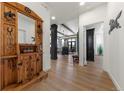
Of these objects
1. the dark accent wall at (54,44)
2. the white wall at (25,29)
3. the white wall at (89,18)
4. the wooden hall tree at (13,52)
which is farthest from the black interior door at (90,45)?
the wooden hall tree at (13,52)

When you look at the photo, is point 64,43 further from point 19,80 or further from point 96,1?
point 19,80

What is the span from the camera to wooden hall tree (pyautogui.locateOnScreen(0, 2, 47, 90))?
9.56 ft

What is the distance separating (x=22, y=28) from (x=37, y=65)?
1.37 metres

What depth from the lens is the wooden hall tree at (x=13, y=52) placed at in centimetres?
291

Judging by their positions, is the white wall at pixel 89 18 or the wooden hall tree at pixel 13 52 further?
the white wall at pixel 89 18

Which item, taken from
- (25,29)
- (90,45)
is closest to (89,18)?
(90,45)

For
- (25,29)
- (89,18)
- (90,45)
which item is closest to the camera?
(25,29)

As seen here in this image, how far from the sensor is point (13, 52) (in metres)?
3.22

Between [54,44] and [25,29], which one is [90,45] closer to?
[54,44]

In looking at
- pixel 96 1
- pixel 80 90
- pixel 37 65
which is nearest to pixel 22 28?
pixel 37 65

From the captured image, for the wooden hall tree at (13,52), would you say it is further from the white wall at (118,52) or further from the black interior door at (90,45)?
the black interior door at (90,45)

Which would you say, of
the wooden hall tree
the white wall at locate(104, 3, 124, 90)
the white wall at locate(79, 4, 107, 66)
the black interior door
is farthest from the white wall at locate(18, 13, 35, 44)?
the black interior door

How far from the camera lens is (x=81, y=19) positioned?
6.67m

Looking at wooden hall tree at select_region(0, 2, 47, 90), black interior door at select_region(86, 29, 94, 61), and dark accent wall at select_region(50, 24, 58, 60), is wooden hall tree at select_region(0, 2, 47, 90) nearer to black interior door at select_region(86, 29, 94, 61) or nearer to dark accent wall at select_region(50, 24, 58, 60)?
black interior door at select_region(86, 29, 94, 61)
